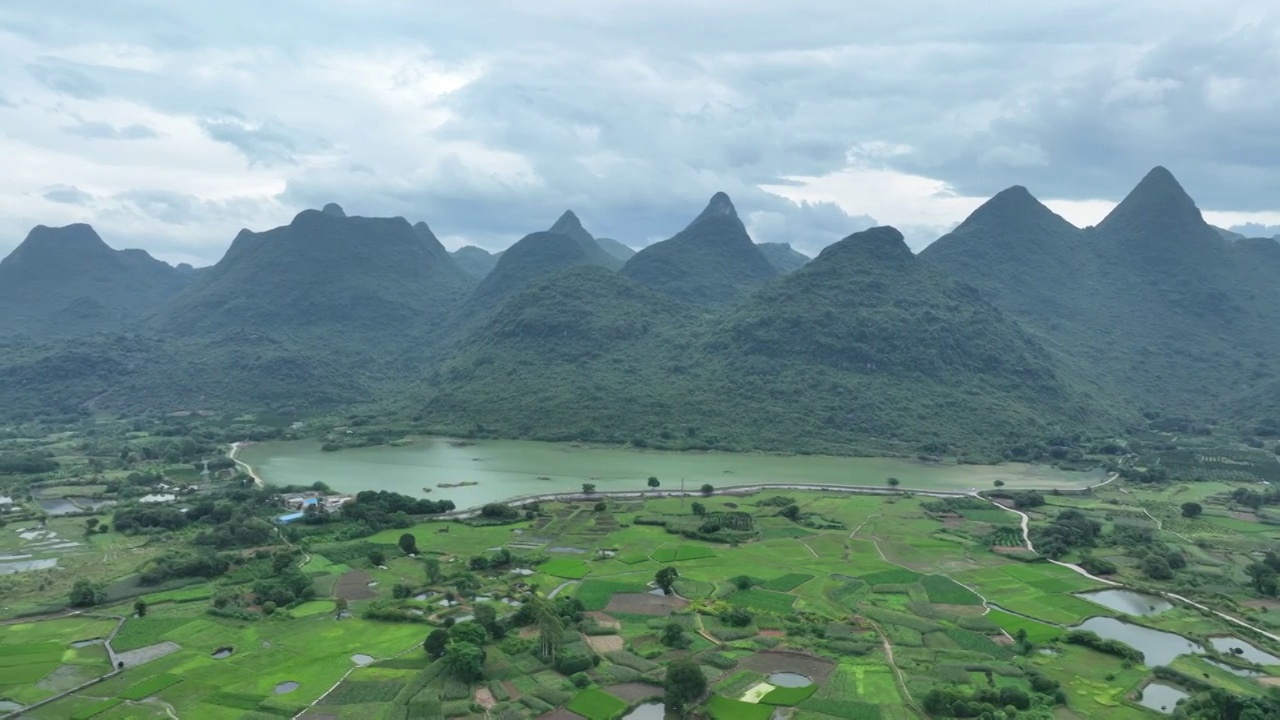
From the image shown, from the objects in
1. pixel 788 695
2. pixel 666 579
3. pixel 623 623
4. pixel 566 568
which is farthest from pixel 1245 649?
pixel 566 568

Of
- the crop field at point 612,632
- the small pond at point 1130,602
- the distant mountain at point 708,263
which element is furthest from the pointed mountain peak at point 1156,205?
the small pond at point 1130,602

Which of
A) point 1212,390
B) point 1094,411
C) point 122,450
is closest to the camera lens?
point 122,450

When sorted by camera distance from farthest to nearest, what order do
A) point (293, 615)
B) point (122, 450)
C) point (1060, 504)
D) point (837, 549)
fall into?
1. point (122, 450)
2. point (1060, 504)
3. point (837, 549)
4. point (293, 615)

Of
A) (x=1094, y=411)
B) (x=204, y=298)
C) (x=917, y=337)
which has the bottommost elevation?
(x=1094, y=411)

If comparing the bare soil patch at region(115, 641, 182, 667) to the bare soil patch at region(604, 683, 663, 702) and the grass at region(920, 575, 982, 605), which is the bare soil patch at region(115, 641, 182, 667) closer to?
the bare soil patch at region(604, 683, 663, 702)

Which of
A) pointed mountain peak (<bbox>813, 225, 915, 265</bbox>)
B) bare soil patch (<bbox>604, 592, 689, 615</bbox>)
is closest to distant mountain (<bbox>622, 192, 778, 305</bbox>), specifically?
pointed mountain peak (<bbox>813, 225, 915, 265</bbox>)

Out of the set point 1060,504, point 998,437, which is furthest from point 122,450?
point 998,437

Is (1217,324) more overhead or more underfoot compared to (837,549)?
more overhead

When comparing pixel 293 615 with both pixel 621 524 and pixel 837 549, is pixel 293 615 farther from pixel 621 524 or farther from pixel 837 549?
pixel 837 549

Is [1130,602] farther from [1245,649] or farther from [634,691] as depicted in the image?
[634,691]
